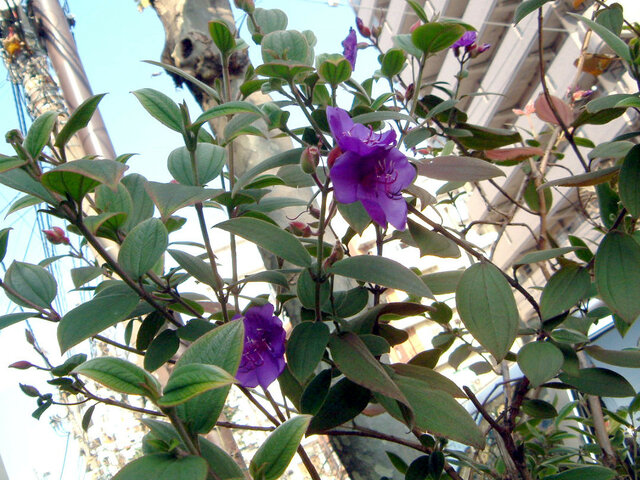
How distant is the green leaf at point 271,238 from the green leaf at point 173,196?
32 millimetres

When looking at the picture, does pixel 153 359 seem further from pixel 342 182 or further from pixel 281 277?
pixel 342 182

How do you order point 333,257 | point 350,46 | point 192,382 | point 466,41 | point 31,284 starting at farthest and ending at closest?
point 466,41 → point 350,46 → point 31,284 → point 333,257 → point 192,382

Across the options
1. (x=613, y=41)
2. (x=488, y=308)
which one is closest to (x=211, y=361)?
(x=488, y=308)

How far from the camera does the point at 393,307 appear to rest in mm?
545

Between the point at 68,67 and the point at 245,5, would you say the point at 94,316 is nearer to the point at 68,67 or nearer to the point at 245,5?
the point at 245,5

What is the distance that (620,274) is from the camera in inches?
20.1

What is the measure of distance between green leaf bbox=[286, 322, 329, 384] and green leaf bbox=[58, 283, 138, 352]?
0.14 metres

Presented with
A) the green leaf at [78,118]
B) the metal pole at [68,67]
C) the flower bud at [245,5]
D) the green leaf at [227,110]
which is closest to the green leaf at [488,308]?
the green leaf at [227,110]

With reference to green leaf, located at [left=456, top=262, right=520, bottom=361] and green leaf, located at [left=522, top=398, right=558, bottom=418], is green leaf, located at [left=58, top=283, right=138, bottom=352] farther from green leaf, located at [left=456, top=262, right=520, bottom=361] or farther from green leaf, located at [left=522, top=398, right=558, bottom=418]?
green leaf, located at [left=522, top=398, right=558, bottom=418]

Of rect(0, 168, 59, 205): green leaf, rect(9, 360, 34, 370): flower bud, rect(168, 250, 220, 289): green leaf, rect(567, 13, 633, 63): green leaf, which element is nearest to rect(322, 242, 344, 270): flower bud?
rect(168, 250, 220, 289): green leaf

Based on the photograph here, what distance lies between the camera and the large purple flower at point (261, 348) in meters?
0.56

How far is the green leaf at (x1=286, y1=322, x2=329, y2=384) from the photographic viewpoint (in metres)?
0.46

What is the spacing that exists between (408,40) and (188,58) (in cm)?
74

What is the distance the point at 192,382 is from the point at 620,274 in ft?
1.36
